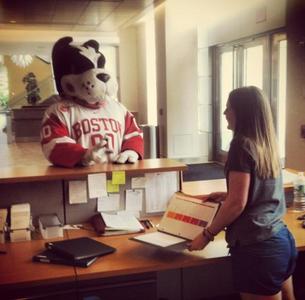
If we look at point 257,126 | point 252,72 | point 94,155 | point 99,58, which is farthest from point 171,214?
point 252,72

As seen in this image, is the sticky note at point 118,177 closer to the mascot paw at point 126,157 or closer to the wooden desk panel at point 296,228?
the mascot paw at point 126,157

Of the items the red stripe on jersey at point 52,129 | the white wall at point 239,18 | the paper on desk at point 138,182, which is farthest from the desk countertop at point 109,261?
the white wall at point 239,18

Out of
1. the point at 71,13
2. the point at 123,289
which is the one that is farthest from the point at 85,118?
the point at 71,13

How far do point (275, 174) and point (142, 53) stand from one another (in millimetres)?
9382

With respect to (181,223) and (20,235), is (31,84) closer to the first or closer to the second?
(20,235)

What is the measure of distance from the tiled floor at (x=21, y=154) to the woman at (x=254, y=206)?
6733 millimetres

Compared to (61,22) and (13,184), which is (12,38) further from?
(13,184)

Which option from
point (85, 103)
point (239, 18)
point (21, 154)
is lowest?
point (21, 154)

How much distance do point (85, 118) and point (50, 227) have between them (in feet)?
2.37

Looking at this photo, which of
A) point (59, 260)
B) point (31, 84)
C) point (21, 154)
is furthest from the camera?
point (31, 84)

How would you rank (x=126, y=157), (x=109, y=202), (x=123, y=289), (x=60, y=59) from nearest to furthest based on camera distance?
(x=123, y=289), (x=109, y=202), (x=126, y=157), (x=60, y=59)

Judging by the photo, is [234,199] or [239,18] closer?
[234,199]

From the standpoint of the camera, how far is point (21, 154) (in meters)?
9.45

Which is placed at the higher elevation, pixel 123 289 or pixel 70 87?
pixel 70 87
